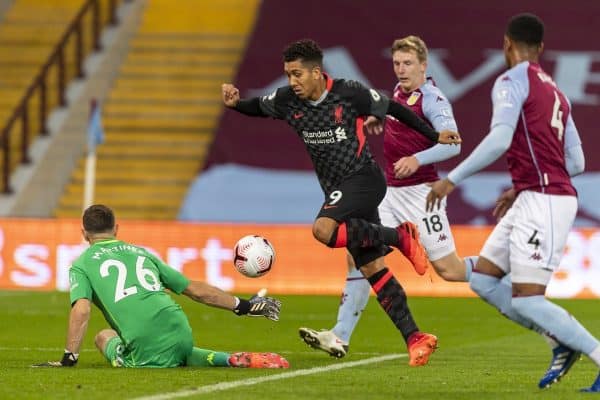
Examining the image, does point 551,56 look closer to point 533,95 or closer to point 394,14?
point 394,14

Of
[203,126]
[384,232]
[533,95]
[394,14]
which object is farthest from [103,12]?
[533,95]

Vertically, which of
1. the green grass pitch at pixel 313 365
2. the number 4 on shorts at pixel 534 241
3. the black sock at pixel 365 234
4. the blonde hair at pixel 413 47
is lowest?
the green grass pitch at pixel 313 365

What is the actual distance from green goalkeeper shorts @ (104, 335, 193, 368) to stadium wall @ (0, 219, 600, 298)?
33.2ft

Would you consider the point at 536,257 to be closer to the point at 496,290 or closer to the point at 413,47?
the point at 496,290

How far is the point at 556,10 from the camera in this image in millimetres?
25641

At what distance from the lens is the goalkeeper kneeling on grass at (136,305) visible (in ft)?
29.8

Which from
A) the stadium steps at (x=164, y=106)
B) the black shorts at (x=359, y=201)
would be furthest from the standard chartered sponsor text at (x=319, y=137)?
the stadium steps at (x=164, y=106)

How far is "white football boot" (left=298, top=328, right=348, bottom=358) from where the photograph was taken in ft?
31.9

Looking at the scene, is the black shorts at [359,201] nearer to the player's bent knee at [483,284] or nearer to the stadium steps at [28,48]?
the player's bent knee at [483,284]

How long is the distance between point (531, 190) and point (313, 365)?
8.37 ft

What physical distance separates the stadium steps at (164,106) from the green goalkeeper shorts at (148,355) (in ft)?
49.6

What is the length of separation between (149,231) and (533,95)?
42.1 feet

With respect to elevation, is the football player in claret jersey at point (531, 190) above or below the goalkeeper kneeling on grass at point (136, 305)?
above

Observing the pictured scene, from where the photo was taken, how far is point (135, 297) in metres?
9.12
